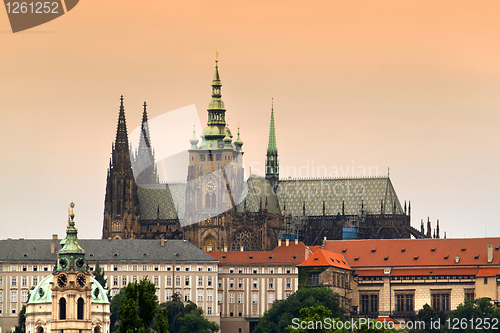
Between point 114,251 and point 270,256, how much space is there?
19.3m

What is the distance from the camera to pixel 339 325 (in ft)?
477

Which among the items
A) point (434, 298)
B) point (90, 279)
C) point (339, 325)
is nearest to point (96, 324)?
point (90, 279)

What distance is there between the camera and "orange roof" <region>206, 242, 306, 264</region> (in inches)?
7721

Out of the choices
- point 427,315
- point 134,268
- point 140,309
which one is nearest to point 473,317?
point 427,315

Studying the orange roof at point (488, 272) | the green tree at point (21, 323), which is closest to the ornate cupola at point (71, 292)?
the green tree at point (21, 323)

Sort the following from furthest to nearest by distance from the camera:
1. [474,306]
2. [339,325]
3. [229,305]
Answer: [229,305] → [474,306] → [339,325]

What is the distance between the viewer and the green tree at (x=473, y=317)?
17362 cm

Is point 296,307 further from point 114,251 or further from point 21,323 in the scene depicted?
point 21,323

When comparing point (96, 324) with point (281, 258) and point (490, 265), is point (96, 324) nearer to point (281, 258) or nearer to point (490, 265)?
point (281, 258)

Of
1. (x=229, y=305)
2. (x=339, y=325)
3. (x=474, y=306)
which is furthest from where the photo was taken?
(x=229, y=305)

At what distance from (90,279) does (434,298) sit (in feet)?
186

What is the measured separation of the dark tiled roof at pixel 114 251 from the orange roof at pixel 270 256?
12.5 ft

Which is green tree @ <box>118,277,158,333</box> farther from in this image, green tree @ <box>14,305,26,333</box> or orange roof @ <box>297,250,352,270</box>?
orange roof @ <box>297,250,352,270</box>

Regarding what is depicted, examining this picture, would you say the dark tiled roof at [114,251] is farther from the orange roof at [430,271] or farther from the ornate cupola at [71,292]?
the ornate cupola at [71,292]
